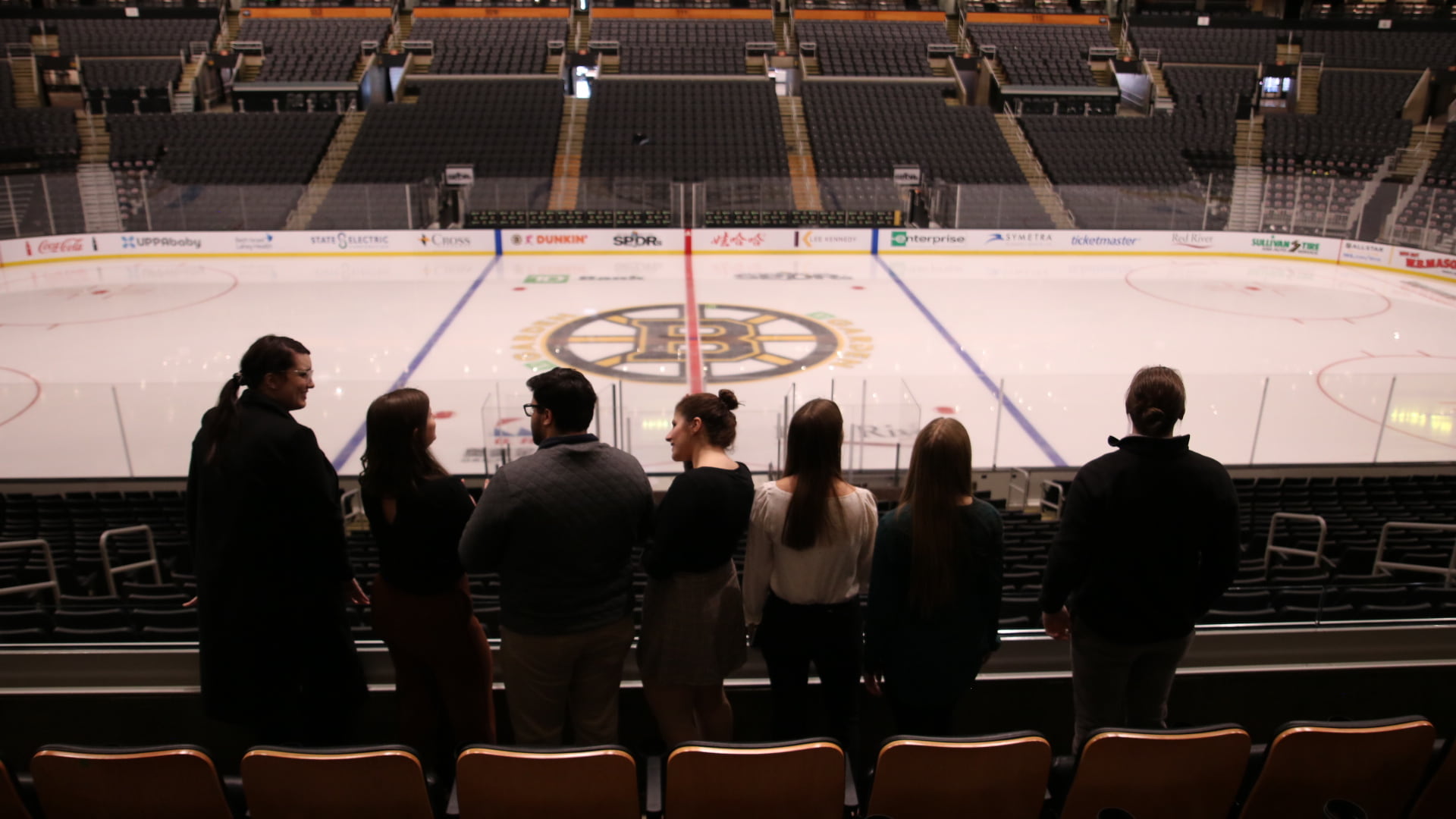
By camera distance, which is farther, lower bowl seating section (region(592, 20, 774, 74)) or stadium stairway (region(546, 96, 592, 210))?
lower bowl seating section (region(592, 20, 774, 74))

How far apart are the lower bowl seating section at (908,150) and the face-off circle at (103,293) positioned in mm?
12604

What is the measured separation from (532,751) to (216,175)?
76.5 feet

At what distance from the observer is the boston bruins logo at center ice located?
38.2 feet

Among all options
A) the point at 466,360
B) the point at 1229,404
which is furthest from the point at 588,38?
the point at 1229,404

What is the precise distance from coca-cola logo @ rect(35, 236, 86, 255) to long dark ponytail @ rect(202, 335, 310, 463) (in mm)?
19797

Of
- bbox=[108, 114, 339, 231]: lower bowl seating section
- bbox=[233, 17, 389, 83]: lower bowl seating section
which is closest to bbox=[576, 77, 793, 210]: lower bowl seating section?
bbox=[108, 114, 339, 231]: lower bowl seating section

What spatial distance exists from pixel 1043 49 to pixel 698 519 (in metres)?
30.0

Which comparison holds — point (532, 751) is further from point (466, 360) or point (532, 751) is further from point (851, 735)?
point (466, 360)

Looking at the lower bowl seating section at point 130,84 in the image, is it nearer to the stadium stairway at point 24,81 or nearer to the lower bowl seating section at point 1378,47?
the stadium stairway at point 24,81

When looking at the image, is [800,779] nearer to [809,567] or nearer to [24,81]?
[809,567]

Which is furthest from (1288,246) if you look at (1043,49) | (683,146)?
(683,146)

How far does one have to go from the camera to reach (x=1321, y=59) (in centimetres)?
2817

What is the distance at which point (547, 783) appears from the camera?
2107 millimetres

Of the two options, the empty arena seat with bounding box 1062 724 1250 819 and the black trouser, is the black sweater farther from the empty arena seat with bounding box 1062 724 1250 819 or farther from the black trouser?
the black trouser
